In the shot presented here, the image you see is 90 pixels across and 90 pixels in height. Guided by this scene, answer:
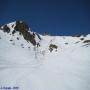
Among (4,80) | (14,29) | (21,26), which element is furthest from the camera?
(21,26)

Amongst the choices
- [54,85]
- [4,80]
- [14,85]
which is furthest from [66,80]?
[4,80]

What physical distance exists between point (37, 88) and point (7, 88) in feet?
6.05

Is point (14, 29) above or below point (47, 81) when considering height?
above

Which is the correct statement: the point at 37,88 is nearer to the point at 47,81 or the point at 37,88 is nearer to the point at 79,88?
the point at 47,81

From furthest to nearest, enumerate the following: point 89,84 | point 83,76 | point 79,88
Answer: point 83,76 → point 89,84 → point 79,88

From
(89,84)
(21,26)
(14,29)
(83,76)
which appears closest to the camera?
(89,84)

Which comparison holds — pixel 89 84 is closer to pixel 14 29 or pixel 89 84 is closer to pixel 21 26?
pixel 14 29

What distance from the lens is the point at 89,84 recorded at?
29.8ft

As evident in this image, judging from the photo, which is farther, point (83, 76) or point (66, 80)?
point (83, 76)

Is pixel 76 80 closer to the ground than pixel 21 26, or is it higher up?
closer to the ground

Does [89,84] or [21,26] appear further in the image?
[21,26]

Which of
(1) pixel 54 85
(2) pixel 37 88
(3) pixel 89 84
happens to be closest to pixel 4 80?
(2) pixel 37 88

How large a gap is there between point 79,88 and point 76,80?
1.48 meters

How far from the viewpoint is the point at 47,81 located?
32.8ft
